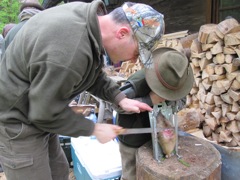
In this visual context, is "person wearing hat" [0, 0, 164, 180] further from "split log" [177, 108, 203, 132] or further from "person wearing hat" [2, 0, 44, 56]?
"split log" [177, 108, 203, 132]

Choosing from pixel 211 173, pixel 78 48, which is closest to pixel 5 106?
pixel 78 48

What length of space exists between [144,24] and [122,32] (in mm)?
109

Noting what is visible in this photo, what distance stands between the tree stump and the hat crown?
0.46m

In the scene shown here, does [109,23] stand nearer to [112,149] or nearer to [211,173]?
[211,173]

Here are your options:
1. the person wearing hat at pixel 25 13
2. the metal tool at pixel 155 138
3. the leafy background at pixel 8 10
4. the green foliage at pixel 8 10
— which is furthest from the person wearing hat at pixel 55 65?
the green foliage at pixel 8 10

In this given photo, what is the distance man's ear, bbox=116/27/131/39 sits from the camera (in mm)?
1159

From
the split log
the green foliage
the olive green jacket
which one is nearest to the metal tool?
the olive green jacket

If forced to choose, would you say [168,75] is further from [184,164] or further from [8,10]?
[8,10]

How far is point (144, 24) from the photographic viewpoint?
1.16 meters

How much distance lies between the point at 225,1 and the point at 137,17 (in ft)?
10.8

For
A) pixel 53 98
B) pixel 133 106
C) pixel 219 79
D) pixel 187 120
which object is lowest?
pixel 187 120

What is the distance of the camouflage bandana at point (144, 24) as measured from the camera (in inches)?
45.7

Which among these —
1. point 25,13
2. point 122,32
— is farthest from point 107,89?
point 25,13

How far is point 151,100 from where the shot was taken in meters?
1.70
